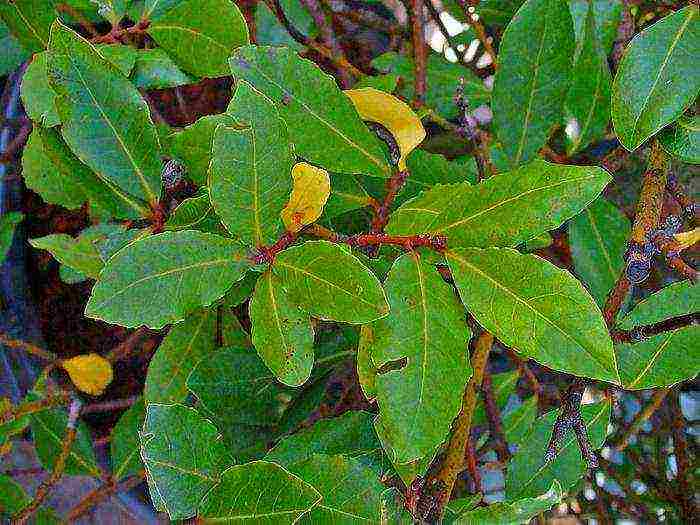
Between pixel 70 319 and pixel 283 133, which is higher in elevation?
pixel 283 133

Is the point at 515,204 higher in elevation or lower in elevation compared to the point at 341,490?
higher

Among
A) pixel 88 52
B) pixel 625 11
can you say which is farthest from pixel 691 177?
pixel 88 52

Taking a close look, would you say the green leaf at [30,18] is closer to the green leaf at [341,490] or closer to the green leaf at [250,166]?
the green leaf at [250,166]

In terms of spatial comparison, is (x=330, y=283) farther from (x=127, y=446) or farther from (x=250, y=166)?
(x=127, y=446)

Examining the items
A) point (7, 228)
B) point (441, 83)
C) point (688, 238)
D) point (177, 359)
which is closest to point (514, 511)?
point (688, 238)

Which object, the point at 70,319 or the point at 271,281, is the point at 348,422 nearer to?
the point at 271,281

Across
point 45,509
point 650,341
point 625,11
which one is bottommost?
point 45,509

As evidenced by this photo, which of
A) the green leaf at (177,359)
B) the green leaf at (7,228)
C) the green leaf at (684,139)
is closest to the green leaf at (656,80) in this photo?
the green leaf at (684,139)
